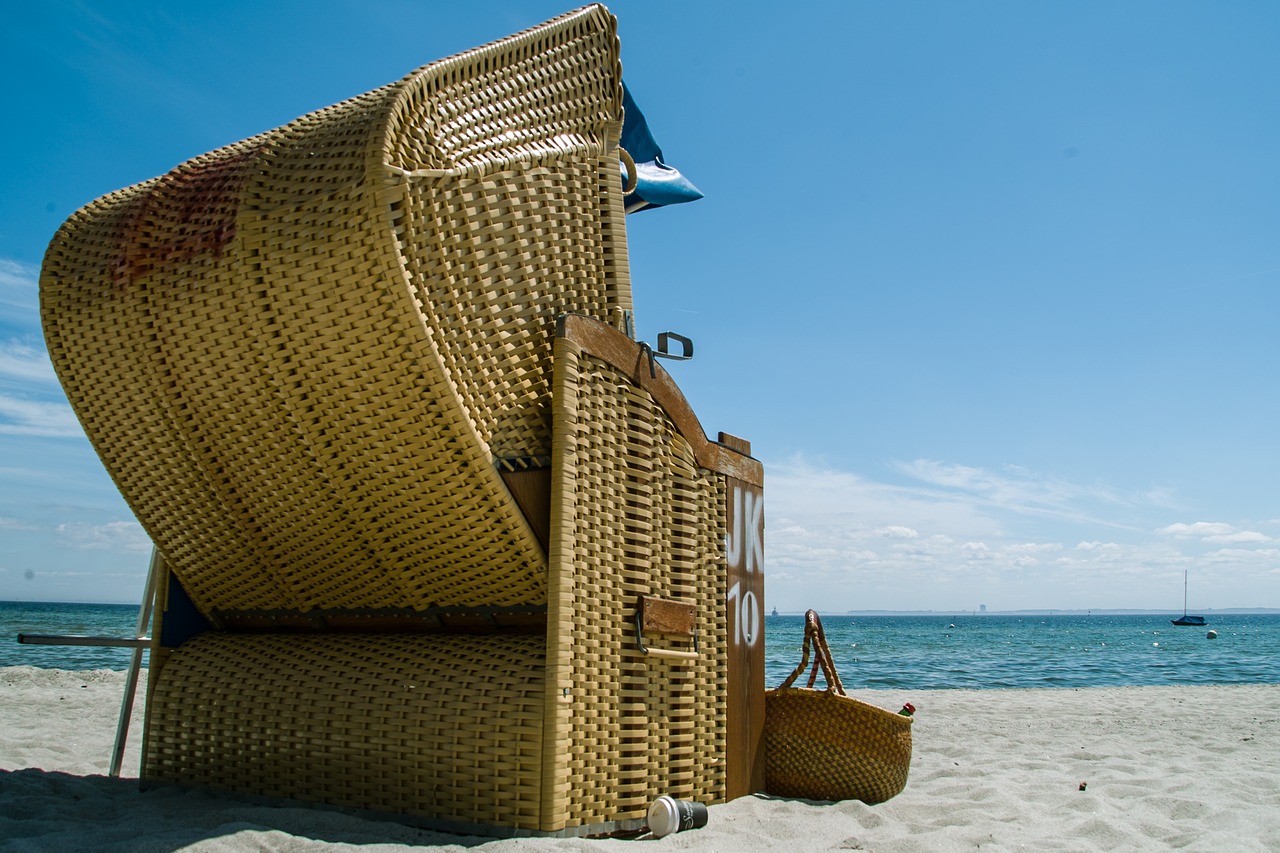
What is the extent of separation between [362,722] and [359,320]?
1.44m

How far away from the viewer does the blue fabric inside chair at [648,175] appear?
20.2 feet

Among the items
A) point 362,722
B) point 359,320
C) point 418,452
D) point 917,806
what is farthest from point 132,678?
point 917,806

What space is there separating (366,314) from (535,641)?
4.04 feet

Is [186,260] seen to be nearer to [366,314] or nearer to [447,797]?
[366,314]

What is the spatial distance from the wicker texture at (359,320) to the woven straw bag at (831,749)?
71.7 inches

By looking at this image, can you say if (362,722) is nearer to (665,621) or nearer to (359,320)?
(665,621)

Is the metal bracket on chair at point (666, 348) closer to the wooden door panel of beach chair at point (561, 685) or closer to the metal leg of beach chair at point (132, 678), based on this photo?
the wooden door panel of beach chair at point (561, 685)

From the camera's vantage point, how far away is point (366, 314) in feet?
9.59

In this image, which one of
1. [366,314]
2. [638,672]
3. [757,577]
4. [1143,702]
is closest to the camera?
[366,314]

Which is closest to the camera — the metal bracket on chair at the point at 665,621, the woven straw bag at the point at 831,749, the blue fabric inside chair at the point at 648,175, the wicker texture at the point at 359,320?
the wicker texture at the point at 359,320

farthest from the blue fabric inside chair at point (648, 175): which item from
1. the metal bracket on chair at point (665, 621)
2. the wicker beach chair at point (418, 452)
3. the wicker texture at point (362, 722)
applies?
the wicker texture at point (362, 722)

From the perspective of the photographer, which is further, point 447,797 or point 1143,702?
point 1143,702

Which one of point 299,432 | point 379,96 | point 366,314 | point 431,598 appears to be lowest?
point 431,598

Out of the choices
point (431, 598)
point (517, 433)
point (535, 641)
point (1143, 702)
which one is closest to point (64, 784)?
point (431, 598)
